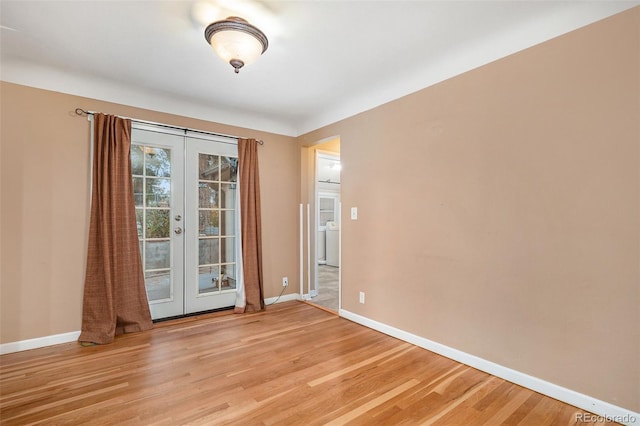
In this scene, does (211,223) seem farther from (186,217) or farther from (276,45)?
(276,45)

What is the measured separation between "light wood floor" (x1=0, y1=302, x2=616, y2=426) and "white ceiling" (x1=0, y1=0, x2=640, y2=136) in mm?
2362

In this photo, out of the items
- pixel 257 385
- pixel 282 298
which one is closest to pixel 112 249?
pixel 257 385

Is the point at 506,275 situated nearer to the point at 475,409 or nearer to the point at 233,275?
the point at 475,409

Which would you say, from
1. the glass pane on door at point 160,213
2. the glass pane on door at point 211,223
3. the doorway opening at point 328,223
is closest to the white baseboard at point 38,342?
the glass pane on door at point 160,213

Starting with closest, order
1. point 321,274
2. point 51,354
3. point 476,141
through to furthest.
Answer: point 476,141 → point 51,354 → point 321,274

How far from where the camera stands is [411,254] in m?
2.82

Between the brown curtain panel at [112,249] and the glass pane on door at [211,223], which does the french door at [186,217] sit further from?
the brown curtain panel at [112,249]

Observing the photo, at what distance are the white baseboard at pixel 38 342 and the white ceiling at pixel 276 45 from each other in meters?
2.27

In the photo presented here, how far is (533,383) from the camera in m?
2.03

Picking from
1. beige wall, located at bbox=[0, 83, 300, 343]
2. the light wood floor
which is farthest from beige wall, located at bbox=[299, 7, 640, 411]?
beige wall, located at bbox=[0, 83, 300, 343]

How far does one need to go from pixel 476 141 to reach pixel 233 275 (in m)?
3.08

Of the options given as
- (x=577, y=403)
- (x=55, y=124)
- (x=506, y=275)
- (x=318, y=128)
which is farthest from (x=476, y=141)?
(x=55, y=124)

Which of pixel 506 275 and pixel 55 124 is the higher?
pixel 55 124

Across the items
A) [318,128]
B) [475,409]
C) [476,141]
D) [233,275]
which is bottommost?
[475,409]
